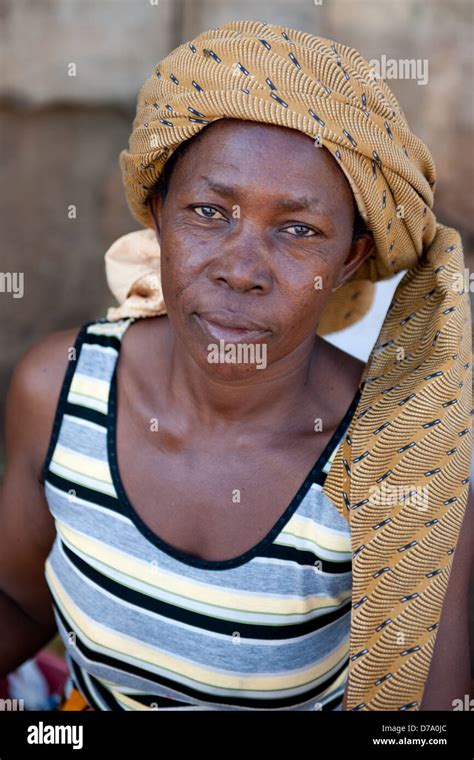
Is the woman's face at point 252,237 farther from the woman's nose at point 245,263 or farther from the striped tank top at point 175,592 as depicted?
the striped tank top at point 175,592

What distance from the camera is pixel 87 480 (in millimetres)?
1685

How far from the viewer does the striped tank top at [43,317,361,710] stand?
158 centimetres

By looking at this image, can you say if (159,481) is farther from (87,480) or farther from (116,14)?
(116,14)

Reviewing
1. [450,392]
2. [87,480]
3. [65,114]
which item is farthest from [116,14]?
[450,392]

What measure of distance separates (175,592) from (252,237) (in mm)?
662

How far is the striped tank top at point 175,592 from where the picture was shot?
1576 millimetres

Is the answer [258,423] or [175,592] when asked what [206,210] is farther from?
[175,592]

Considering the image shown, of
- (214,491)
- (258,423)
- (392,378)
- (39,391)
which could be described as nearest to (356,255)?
(392,378)

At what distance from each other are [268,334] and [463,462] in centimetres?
39

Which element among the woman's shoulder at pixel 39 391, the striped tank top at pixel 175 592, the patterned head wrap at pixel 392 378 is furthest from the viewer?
the woman's shoulder at pixel 39 391

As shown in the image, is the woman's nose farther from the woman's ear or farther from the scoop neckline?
the scoop neckline

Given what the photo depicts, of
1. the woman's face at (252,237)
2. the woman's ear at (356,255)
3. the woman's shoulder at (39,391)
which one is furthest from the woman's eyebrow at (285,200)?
the woman's shoulder at (39,391)

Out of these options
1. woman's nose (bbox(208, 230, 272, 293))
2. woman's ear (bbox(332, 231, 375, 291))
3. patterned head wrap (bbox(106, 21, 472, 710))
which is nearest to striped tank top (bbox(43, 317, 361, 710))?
patterned head wrap (bbox(106, 21, 472, 710))

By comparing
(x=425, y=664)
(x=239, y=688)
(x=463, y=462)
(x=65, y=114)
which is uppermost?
(x=65, y=114)
